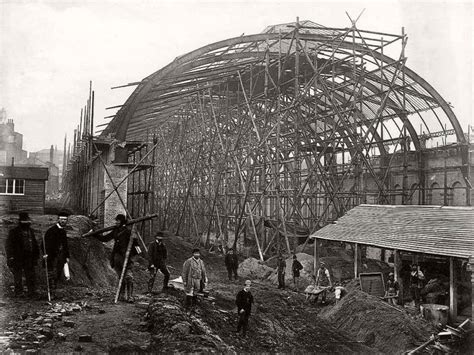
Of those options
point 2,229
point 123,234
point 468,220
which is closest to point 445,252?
point 468,220

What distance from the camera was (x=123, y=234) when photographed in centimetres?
855

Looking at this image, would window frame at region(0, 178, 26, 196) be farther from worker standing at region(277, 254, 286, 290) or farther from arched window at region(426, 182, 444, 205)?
arched window at region(426, 182, 444, 205)

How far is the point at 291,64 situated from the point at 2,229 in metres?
15.0

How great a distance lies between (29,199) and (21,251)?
45.8 ft

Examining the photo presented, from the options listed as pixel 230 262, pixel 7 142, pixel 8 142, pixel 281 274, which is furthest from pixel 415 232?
pixel 8 142

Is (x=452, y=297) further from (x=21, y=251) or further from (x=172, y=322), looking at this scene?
(x=21, y=251)

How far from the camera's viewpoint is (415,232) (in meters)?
11.6

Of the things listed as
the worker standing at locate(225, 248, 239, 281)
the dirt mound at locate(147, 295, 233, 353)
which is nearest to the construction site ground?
the dirt mound at locate(147, 295, 233, 353)

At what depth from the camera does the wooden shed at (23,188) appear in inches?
787

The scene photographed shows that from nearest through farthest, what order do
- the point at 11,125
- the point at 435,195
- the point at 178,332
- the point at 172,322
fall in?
the point at 178,332
the point at 172,322
the point at 435,195
the point at 11,125

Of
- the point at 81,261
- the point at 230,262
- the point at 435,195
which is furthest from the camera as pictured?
the point at 435,195

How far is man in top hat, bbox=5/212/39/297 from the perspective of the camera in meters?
7.56

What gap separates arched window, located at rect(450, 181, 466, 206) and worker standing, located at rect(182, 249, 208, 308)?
15969 mm

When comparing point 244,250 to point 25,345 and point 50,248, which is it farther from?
point 25,345
